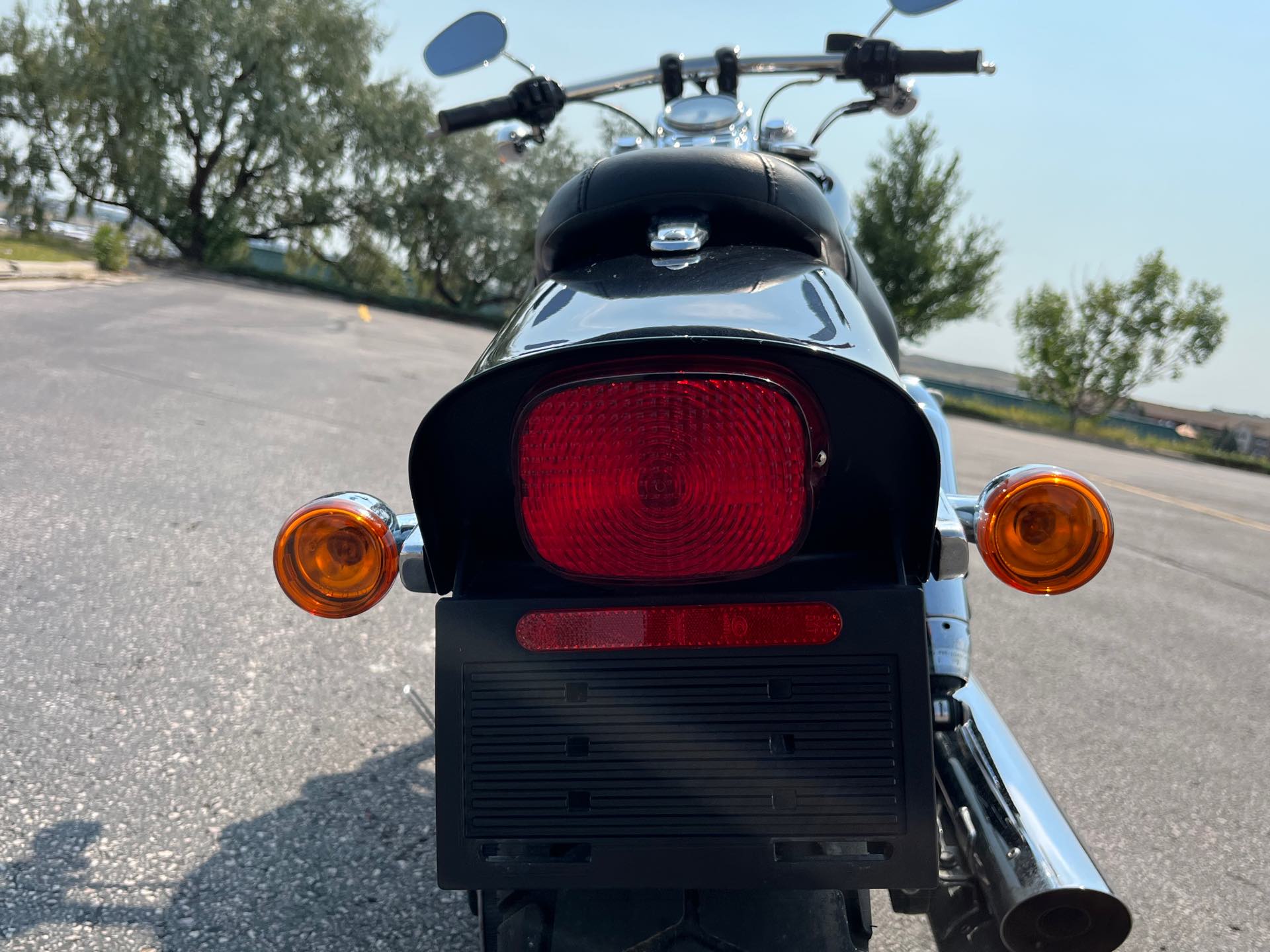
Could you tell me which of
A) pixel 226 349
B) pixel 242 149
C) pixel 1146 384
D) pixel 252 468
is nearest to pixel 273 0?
pixel 242 149

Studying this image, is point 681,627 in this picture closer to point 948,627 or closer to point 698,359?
point 698,359

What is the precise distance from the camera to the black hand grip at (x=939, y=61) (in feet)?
9.95

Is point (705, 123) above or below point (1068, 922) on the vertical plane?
above

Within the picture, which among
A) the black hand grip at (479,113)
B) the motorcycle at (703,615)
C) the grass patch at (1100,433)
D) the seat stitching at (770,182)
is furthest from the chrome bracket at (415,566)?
the grass patch at (1100,433)

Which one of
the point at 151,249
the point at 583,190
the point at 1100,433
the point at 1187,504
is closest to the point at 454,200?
the point at 151,249

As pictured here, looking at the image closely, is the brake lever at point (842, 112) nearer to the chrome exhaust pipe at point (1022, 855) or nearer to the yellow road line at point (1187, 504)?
the chrome exhaust pipe at point (1022, 855)

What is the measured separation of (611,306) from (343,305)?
20.5 metres

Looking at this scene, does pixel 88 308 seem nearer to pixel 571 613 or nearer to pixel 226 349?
pixel 226 349

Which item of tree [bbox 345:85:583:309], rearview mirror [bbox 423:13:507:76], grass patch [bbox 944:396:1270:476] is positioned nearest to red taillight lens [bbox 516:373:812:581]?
rearview mirror [bbox 423:13:507:76]

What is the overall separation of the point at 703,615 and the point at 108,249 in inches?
793

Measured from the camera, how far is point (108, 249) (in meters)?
18.3

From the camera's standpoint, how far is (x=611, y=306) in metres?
1.27

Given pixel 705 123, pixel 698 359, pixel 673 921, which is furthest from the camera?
pixel 705 123

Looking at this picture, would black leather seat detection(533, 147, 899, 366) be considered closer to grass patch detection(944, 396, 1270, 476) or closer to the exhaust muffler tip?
the exhaust muffler tip
